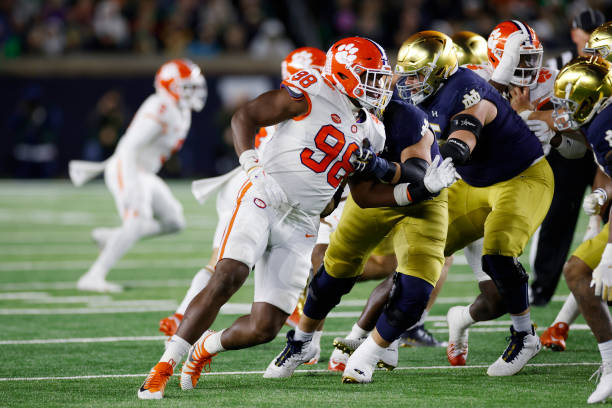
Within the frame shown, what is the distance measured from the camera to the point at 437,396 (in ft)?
14.3

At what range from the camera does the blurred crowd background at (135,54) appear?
18.6 m

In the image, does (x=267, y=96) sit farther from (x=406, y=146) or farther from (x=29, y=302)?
(x=29, y=302)

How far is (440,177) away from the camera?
449cm

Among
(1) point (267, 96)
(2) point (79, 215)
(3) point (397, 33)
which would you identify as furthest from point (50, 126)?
(1) point (267, 96)

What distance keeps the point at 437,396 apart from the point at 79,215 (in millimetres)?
10354

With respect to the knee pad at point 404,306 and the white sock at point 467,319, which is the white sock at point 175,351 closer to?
the knee pad at point 404,306

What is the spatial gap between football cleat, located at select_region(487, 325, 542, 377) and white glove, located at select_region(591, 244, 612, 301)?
79 centimetres

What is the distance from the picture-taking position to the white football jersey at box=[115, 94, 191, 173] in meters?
8.01

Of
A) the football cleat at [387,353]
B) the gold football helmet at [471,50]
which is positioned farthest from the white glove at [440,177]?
the gold football helmet at [471,50]

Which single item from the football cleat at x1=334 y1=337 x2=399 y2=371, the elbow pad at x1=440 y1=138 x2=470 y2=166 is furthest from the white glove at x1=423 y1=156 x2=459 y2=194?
the football cleat at x1=334 y1=337 x2=399 y2=371

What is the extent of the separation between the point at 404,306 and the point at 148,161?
4.04m

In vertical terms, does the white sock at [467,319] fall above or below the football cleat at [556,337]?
above

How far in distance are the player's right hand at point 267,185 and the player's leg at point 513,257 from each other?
1214 millimetres

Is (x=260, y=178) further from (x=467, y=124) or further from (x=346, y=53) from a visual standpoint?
(x=467, y=124)
